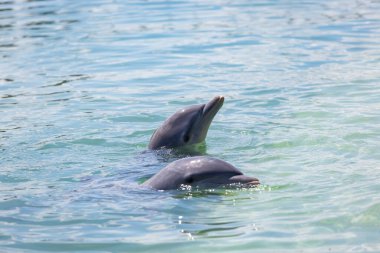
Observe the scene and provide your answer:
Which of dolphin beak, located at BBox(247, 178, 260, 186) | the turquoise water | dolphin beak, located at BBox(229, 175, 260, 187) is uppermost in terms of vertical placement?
dolphin beak, located at BBox(229, 175, 260, 187)

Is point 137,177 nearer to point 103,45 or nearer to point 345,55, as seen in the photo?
point 345,55

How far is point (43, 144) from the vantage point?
394 inches

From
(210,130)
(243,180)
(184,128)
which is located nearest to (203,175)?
(243,180)

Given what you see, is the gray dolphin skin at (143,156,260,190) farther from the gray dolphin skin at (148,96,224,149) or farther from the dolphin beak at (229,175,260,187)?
the gray dolphin skin at (148,96,224,149)

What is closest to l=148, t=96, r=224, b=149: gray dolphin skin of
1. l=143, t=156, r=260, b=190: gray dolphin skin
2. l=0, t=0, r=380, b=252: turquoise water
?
l=0, t=0, r=380, b=252: turquoise water

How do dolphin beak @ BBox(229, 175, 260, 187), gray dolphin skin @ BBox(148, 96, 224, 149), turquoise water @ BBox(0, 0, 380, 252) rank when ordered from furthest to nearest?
gray dolphin skin @ BBox(148, 96, 224, 149) < dolphin beak @ BBox(229, 175, 260, 187) < turquoise water @ BBox(0, 0, 380, 252)

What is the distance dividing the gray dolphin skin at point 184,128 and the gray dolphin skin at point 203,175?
1610 millimetres

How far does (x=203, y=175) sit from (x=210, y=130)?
3058mm

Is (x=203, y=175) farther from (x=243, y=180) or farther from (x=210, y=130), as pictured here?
(x=210, y=130)

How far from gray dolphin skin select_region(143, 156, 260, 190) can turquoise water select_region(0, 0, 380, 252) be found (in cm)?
11

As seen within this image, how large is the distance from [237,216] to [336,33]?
31.6ft

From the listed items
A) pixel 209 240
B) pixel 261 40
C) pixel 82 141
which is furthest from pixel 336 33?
pixel 209 240

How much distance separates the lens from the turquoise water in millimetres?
6770

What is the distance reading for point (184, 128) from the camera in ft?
30.3
